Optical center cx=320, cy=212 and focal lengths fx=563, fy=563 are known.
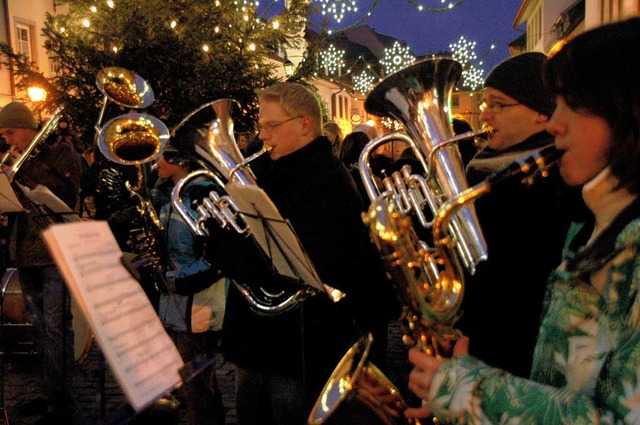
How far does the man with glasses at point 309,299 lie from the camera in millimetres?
2498

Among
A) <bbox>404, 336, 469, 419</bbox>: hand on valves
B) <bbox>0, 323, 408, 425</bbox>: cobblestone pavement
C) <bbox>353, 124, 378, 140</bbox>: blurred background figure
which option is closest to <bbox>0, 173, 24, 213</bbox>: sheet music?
<bbox>0, 323, 408, 425</bbox>: cobblestone pavement

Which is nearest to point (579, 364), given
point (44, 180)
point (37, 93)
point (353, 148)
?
point (44, 180)

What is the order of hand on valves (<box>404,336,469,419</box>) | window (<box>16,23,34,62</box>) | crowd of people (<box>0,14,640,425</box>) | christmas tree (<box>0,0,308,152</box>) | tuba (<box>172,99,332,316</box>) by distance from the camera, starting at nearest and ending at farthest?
crowd of people (<box>0,14,640,425</box>) → hand on valves (<box>404,336,469,419</box>) → tuba (<box>172,99,332,316</box>) → christmas tree (<box>0,0,308,152</box>) → window (<box>16,23,34,62</box>)

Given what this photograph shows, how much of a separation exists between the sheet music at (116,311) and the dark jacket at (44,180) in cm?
281

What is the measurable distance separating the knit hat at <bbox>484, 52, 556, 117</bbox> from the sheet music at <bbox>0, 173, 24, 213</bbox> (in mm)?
2823

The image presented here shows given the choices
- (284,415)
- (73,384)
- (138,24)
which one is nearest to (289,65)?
(138,24)

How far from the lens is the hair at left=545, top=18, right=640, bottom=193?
3.69 ft

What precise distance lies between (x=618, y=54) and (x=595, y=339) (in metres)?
0.58

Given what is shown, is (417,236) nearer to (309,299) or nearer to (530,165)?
(309,299)

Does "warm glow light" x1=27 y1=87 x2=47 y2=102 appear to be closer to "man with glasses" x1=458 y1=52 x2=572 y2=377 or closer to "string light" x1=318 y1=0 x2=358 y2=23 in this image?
"string light" x1=318 y1=0 x2=358 y2=23

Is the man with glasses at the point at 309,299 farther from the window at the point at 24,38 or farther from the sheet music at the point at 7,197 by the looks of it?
the window at the point at 24,38

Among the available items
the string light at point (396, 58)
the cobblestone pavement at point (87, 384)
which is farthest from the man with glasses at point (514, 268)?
the string light at point (396, 58)

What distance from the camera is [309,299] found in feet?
8.56

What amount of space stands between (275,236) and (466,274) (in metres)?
0.81
